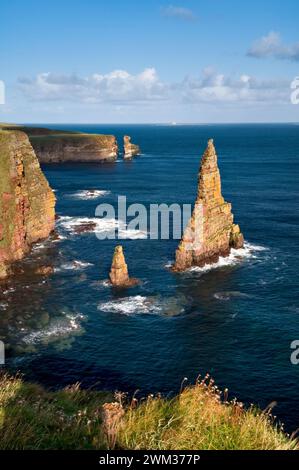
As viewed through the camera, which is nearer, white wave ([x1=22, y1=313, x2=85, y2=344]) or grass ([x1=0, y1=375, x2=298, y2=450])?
grass ([x1=0, y1=375, x2=298, y2=450])

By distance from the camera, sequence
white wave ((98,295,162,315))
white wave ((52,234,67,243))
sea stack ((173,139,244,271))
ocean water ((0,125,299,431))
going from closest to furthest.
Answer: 1. ocean water ((0,125,299,431))
2. white wave ((98,295,162,315))
3. sea stack ((173,139,244,271))
4. white wave ((52,234,67,243))

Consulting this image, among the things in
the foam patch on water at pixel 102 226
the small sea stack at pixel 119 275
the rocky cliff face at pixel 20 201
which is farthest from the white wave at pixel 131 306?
the foam patch on water at pixel 102 226

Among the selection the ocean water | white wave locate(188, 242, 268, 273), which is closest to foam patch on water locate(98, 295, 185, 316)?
the ocean water

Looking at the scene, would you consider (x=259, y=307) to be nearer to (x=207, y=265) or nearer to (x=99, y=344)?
(x=207, y=265)

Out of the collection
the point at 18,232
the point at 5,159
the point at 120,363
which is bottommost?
the point at 120,363

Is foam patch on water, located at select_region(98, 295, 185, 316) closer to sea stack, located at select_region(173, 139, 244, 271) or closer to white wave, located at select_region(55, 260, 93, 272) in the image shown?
sea stack, located at select_region(173, 139, 244, 271)

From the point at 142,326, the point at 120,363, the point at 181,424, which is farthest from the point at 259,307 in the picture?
the point at 181,424

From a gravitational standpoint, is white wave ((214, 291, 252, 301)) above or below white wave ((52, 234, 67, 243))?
below

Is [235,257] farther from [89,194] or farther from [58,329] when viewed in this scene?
[89,194]

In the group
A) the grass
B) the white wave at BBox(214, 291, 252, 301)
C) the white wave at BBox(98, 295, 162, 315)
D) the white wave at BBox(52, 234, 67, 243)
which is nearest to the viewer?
the grass
